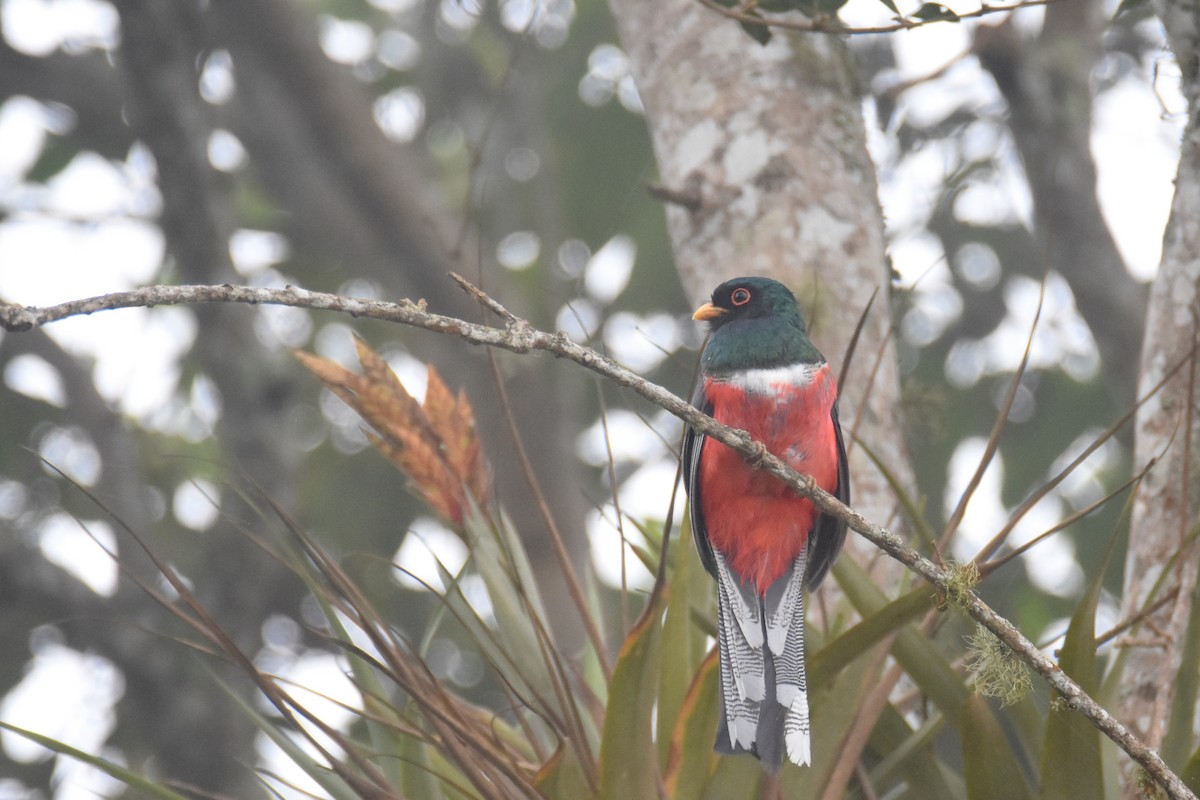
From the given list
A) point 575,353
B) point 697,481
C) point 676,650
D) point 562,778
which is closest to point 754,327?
point 697,481

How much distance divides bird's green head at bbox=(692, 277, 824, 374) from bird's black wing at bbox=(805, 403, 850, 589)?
199mm

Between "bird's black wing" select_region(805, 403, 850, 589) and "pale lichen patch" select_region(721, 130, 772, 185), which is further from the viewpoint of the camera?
"pale lichen patch" select_region(721, 130, 772, 185)

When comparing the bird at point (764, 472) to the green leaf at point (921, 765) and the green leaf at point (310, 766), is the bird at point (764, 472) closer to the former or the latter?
the green leaf at point (921, 765)

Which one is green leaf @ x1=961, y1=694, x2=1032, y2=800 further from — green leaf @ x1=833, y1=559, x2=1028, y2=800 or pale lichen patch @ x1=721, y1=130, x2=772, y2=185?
pale lichen patch @ x1=721, y1=130, x2=772, y2=185

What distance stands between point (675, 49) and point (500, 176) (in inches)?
135

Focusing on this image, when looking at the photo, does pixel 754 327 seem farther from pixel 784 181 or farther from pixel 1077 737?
pixel 1077 737

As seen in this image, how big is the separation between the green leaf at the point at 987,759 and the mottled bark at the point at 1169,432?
48cm

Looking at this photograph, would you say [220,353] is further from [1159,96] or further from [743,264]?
[1159,96]

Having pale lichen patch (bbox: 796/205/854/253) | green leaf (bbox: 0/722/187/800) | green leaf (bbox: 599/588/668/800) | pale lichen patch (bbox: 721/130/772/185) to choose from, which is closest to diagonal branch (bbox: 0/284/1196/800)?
green leaf (bbox: 599/588/668/800)

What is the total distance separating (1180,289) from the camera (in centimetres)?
319

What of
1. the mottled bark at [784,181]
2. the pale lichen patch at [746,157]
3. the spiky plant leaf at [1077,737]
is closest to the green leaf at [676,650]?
the mottled bark at [784,181]

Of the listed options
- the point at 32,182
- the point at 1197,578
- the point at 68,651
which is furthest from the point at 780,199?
the point at 32,182

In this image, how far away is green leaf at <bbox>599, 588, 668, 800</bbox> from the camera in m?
2.55

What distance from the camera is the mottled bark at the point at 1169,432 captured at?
9.61 feet
